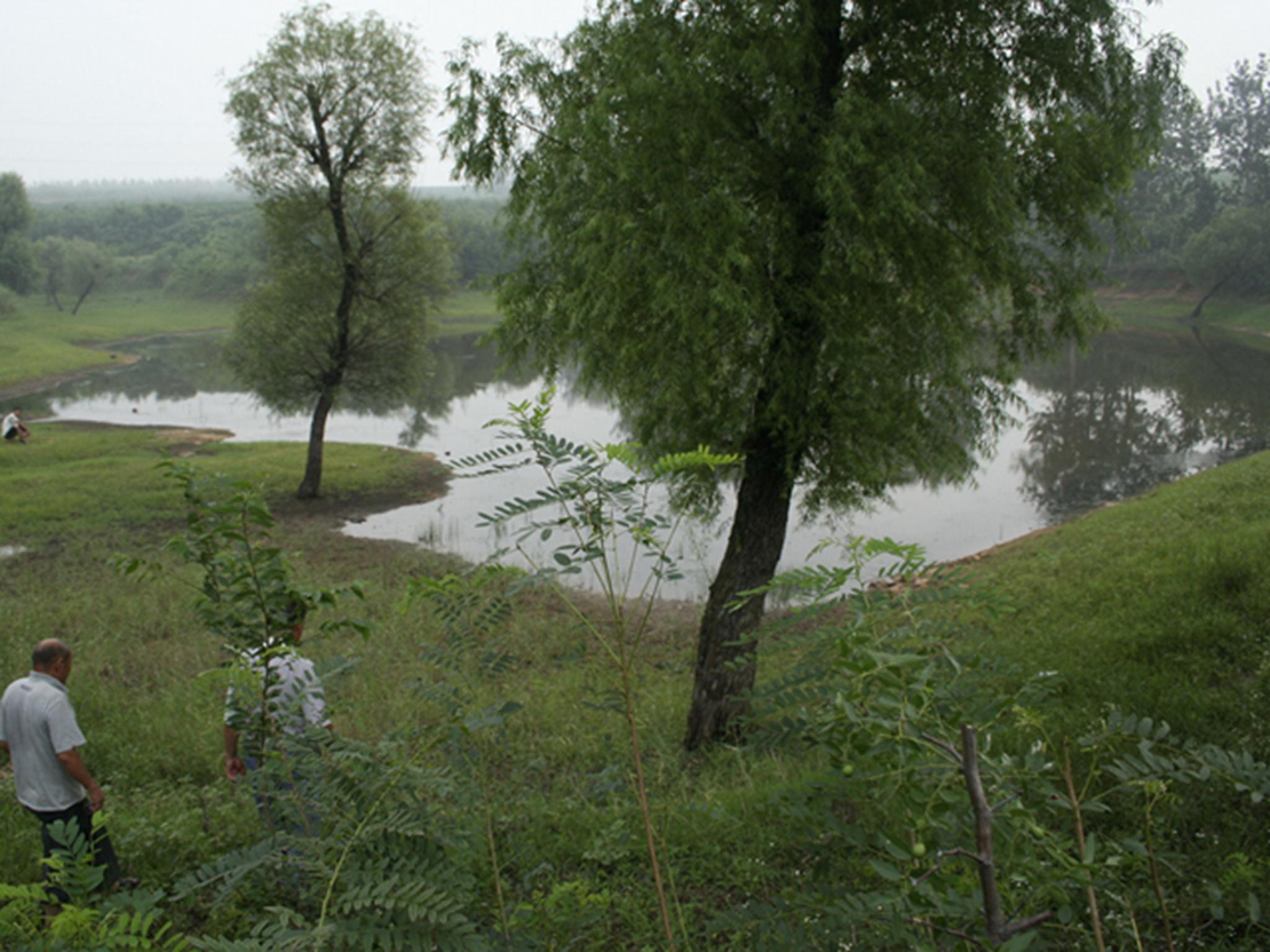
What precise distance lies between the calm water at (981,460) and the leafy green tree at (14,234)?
53.6 feet

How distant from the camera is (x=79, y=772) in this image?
4.97 meters

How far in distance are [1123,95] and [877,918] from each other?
25.3ft

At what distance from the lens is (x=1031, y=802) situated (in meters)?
2.09

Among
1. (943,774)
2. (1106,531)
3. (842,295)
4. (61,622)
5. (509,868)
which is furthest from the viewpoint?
(1106,531)

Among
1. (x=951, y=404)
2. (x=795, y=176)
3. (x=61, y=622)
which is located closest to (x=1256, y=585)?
(x=951, y=404)

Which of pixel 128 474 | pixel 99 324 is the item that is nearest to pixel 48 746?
pixel 128 474

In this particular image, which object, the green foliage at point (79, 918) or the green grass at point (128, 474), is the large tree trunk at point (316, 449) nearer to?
the green grass at point (128, 474)

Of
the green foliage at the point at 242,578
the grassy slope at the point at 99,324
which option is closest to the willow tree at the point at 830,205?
the green foliage at the point at 242,578

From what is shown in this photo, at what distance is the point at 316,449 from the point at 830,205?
1746 centimetres

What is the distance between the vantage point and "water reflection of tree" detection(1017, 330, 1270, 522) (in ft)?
72.6

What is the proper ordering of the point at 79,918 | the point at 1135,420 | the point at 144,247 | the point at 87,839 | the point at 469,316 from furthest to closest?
1. the point at 144,247
2. the point at 469,316
3. the point at 1135,420
4. the point at 87,839
5. the point at 79,918

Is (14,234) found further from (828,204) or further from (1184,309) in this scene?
(1184,309)

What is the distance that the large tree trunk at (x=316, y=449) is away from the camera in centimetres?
2112

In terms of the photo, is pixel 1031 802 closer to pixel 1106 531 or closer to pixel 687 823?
pixel 687 823
